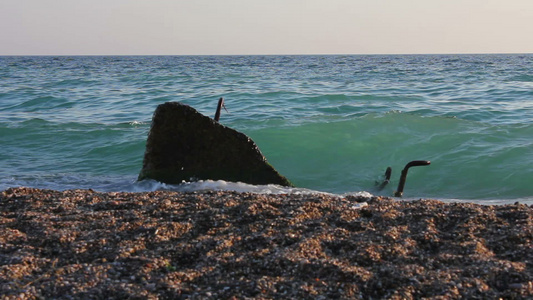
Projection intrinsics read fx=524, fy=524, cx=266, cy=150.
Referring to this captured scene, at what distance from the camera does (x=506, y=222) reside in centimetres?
439

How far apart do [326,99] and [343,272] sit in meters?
14.2

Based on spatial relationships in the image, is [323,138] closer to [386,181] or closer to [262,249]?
[386,181]

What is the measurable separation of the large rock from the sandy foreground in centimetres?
144

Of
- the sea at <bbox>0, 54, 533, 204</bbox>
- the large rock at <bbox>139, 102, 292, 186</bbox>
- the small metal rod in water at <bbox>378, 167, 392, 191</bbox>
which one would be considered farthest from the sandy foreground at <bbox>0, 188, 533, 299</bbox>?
the small metal rod in water at <bbox>378, 167, 392, 191</bbox>

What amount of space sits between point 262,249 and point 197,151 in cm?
312

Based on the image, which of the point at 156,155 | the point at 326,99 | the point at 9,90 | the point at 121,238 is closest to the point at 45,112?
the point at 9,90

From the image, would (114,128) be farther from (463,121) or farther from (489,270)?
(489,270)

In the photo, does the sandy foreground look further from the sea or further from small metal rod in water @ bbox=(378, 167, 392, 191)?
small metal rod in water @ bbox=(378, 167, 392, 191)

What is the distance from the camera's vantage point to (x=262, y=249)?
3.77 metres

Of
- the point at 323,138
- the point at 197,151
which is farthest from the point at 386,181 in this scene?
the point at 323,138

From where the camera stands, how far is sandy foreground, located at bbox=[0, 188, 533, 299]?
125 inches

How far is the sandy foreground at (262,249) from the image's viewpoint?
10.4 ft

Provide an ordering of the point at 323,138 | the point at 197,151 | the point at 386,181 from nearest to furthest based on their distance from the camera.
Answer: the point at 197,151
the point at 386,181
the point at 323,138

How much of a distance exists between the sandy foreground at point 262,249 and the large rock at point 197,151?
1.44 meters
